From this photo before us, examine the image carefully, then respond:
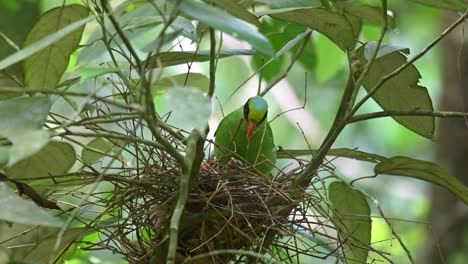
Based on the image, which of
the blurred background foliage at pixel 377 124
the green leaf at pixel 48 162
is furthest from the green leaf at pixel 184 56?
the blurred background foliage at pixel 377 124

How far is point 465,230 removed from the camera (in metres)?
3.14

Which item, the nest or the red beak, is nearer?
the nest

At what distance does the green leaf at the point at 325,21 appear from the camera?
1.08 m

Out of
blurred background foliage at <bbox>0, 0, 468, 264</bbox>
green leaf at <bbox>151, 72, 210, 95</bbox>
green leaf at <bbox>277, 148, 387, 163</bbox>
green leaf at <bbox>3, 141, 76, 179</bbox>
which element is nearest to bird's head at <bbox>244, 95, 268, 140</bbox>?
green leaf at <bbox>151, 72, 210, 95</bbox>

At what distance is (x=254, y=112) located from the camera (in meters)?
1.51

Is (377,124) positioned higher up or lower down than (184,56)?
higher up

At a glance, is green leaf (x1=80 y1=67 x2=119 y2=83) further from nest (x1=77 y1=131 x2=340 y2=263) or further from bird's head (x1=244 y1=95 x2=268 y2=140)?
bird's head (x1=244 y1=95 x2=268 y2=140)

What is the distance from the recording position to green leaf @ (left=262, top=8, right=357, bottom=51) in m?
1.08

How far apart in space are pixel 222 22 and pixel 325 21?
0.45 m

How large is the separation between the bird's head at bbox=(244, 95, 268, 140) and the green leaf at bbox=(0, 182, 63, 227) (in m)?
0.81

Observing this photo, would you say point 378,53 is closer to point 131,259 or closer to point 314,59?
point 131,259

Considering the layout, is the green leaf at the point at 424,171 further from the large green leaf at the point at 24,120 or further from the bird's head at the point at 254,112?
the large green leaf at the point at 24,120

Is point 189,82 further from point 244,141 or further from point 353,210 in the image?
point 353,210

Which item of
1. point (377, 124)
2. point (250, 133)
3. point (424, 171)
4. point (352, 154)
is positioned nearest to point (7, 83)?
point (250, 133)
